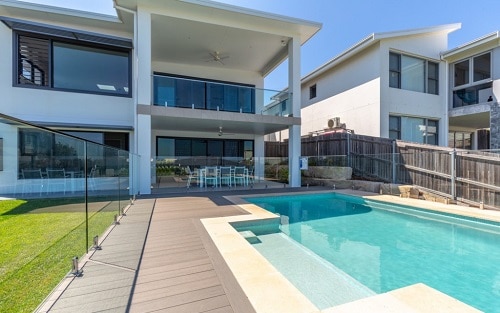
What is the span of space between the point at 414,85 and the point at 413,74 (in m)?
0.62

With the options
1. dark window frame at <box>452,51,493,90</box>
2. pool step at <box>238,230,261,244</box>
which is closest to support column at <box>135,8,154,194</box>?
pool step at <box>238,230,261,244</box>

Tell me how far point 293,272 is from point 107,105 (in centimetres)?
971

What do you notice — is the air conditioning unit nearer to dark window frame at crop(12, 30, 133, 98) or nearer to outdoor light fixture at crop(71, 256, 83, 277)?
dark window frame at crop(12, 30, 133, 98)

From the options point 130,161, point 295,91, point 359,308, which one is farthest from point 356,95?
point 359,308

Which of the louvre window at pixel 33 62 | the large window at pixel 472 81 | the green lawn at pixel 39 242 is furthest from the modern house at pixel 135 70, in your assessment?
the large window at pixel 472 81

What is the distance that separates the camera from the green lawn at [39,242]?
7.76 ft

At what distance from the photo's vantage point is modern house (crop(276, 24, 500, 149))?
1241 centimetres

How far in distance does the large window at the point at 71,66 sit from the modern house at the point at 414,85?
37.5ft

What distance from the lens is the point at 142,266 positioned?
124 inches

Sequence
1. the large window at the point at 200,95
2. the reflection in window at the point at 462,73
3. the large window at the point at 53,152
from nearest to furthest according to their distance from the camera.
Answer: the large window at the point at 53,152 → the large window at the point at 200,95 → the reflection in window at the point at 462,73

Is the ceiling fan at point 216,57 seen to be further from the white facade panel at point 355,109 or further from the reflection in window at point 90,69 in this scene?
the white facade panel at point 355,109

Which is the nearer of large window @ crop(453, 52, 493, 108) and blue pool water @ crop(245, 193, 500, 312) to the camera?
blue pool water @ crop(245, 193, 500, 312)

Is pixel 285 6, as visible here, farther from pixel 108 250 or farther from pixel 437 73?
pixel 108 250

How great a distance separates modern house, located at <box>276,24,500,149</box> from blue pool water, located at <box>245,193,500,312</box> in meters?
6.69
